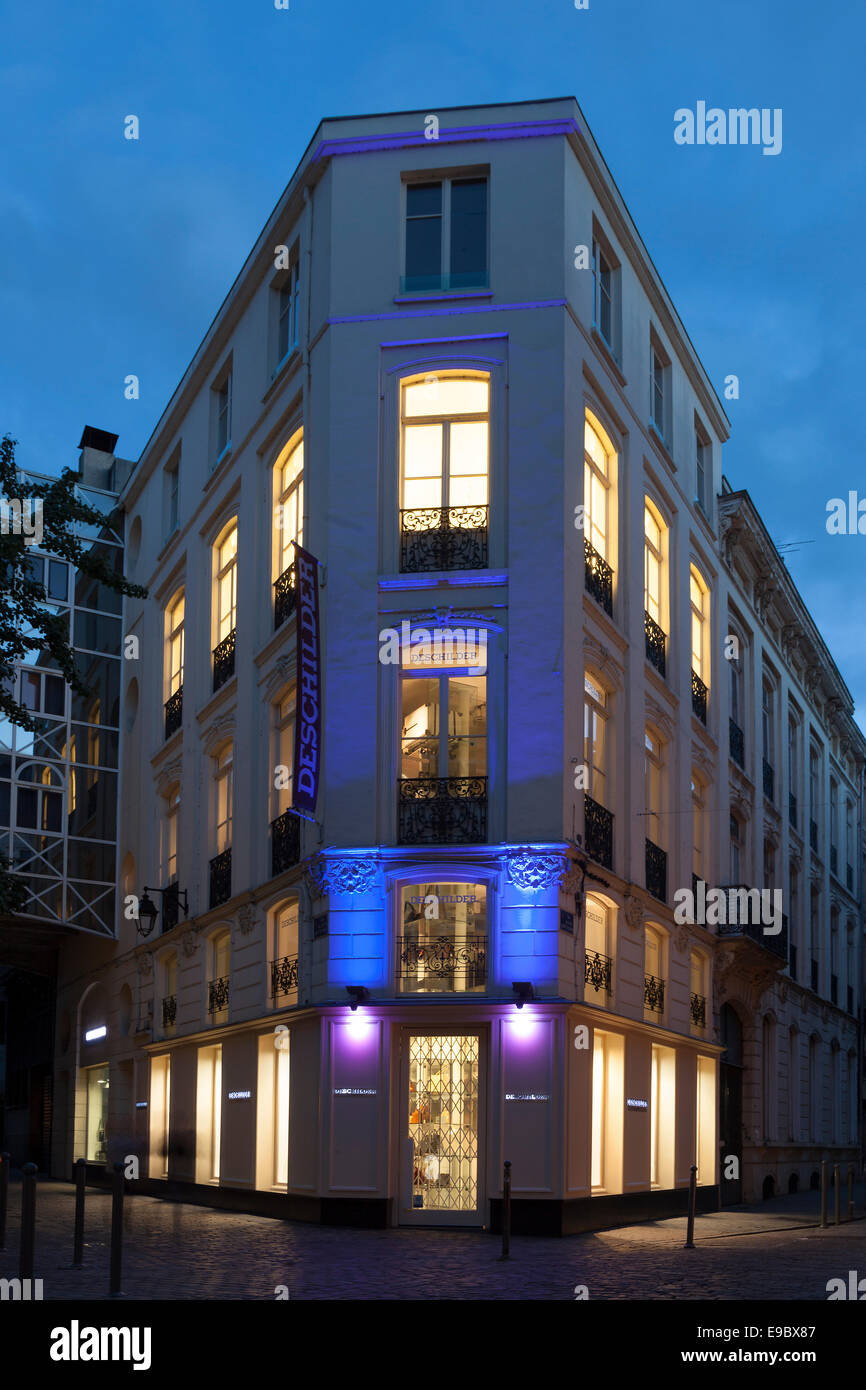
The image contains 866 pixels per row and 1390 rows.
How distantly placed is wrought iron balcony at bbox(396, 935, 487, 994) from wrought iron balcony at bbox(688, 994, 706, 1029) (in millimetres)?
9327

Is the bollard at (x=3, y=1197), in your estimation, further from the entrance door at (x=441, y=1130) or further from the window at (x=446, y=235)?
the window at (x=446, y=235)

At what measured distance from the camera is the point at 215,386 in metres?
32.2

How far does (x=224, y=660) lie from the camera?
29.7m

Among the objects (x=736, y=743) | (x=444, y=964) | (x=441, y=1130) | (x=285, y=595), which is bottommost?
(x=441, y=1130)

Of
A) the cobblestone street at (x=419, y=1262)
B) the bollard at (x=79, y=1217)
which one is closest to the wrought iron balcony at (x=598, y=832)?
the cobblestone street at (x=419, y=1262)

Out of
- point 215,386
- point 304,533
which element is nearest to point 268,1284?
point 304,533

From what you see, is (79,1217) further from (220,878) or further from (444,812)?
(220,878)

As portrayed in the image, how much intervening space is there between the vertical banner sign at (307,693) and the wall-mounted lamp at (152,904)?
9.07 meters

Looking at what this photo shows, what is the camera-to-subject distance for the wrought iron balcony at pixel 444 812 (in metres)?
22.3

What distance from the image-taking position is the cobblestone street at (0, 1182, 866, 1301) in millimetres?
13977

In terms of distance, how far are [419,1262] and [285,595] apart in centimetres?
1233

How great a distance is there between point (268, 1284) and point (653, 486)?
18.4 meters

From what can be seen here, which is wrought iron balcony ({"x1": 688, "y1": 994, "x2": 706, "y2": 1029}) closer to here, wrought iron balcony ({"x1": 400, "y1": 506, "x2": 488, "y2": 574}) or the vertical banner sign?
the vertical banner sign

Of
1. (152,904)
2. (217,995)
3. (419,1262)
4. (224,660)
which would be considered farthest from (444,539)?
(152,904)
